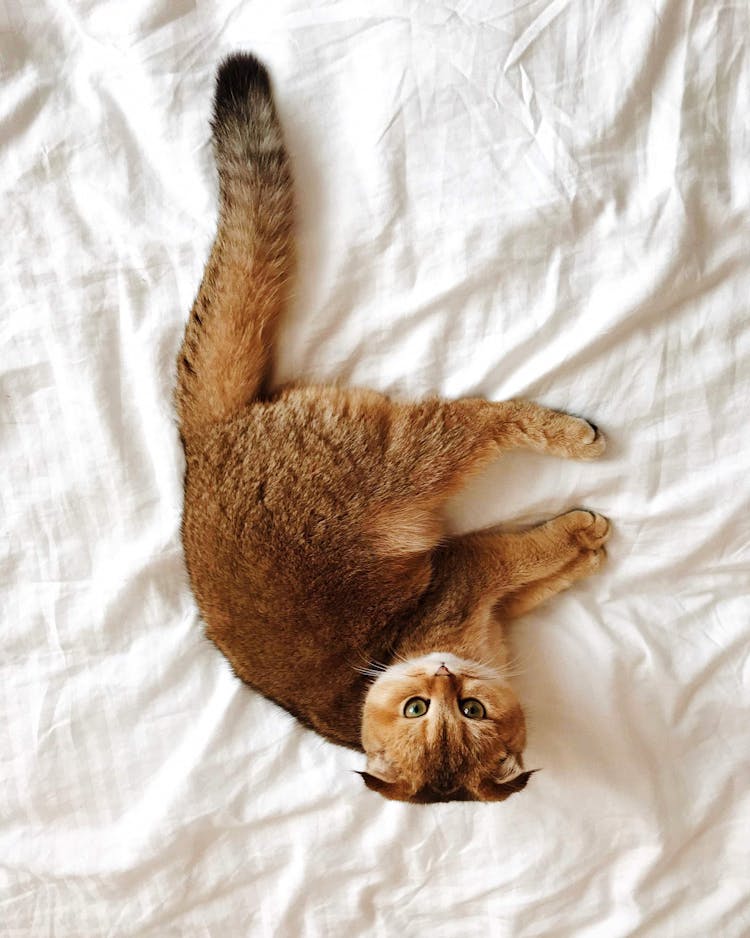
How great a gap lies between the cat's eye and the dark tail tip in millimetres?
956

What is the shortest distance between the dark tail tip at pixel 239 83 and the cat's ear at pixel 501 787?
1.10 m

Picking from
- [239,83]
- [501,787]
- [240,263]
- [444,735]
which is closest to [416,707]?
[444,735]

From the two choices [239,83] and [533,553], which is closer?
[239,83]

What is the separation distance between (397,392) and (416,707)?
0.51 m

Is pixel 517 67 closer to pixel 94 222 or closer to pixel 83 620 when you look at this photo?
Answer: pixel 94 222

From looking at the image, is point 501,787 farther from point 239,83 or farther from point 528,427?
point 239,83

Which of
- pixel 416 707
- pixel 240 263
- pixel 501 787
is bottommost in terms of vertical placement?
pixel 501 787

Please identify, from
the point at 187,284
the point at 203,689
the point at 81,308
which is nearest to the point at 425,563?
the point at 203,689

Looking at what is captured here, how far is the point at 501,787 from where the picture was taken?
126 centimetres

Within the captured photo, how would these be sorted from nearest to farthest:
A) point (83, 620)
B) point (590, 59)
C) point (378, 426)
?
point (590, 59)
point (378, 426)
point (83, 620)

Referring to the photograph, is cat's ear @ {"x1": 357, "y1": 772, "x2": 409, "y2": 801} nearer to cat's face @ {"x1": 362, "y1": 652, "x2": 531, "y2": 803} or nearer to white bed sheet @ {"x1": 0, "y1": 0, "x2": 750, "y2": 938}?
cat's face @ {"x1": 362, "y1": 652, "x2": 531, "y2": 803}

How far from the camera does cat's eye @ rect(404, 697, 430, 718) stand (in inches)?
51.5

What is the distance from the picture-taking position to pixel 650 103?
3.86 feet

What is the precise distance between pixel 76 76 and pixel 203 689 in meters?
1.04
